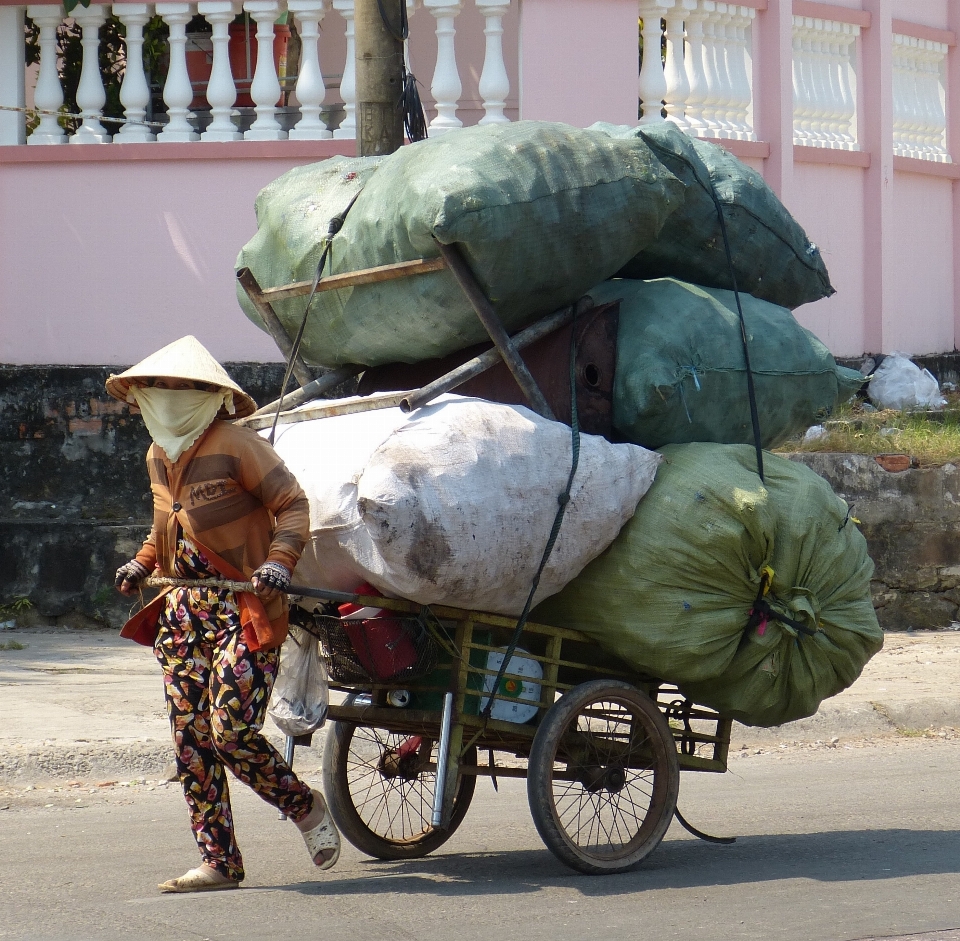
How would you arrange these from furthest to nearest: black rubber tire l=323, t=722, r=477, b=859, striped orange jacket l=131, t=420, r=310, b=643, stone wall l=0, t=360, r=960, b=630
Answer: stone wall l=0, t=360, r=960, b=630 → black rubber tire l=323, t=722, r=477, b=859 → striped orange jacket l=131, t=420, r=310, b=643

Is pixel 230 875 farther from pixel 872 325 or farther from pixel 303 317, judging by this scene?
pixel 872 325

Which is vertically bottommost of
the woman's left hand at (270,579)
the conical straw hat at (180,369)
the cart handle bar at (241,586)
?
the cart handle bar at (241,586)

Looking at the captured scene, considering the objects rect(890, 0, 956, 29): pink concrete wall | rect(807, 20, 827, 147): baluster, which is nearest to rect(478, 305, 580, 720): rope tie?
rect(807, 20, 827, 147): baluster

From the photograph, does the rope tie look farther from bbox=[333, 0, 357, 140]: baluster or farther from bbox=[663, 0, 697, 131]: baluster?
bbox=[663, 0, 697, 131]: baluster

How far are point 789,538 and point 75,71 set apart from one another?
587 centimetres

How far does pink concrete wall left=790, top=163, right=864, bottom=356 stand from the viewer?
9391 mm

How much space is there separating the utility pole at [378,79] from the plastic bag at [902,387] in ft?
15.5

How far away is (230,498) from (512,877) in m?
1.41

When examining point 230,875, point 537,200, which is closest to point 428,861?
point 230,875

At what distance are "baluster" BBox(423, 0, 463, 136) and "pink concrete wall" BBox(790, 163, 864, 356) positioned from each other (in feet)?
7.49

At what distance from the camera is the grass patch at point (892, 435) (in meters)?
8.67

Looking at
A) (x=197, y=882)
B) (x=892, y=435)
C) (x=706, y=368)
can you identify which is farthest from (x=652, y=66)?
(x=197, y=882)

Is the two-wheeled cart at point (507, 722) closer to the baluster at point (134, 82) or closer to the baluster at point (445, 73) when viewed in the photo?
the baluster at point (445, 73)

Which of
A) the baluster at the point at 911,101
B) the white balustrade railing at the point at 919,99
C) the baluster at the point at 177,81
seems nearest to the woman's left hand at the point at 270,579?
the baluster at the point at 177,81
